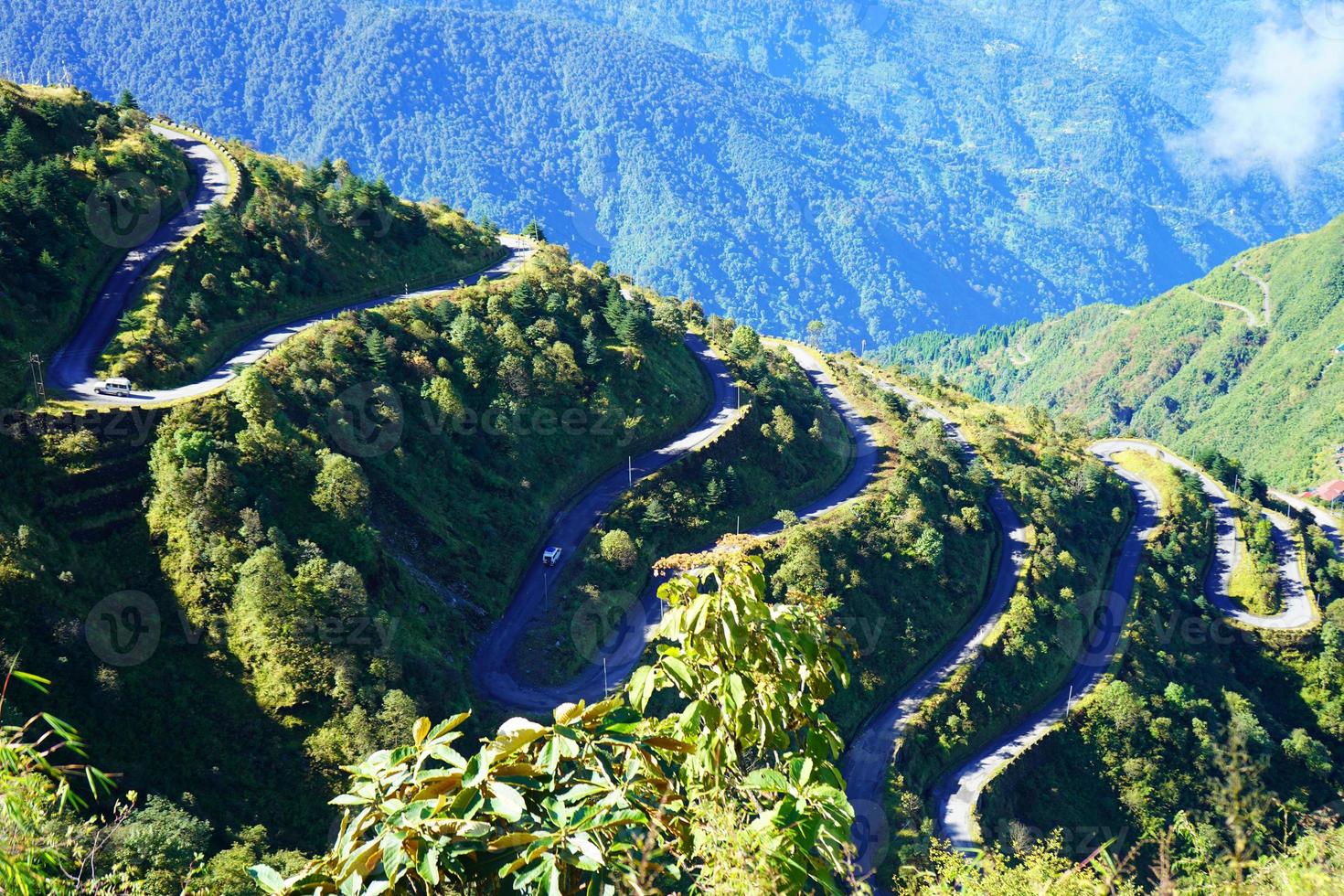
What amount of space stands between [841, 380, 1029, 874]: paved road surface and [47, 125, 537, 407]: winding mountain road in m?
31.5

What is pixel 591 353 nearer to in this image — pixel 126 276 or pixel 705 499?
pixel 705 499

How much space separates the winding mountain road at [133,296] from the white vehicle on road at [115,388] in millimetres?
174

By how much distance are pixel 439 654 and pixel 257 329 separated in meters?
19.5

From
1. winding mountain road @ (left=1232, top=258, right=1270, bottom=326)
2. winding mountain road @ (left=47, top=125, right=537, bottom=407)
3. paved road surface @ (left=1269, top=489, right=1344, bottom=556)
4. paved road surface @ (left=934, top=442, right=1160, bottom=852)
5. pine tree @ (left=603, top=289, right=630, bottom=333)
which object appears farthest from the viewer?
winding mountain road @ (left=1232, top=258, right=1270, bottom=326)

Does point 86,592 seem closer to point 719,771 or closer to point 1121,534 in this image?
point 719,771

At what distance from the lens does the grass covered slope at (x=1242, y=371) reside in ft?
474

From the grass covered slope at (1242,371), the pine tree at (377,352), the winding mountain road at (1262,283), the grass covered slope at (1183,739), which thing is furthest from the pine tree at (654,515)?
the winding mountain road at (1262,283)

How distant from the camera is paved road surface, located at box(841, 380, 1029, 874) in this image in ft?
125

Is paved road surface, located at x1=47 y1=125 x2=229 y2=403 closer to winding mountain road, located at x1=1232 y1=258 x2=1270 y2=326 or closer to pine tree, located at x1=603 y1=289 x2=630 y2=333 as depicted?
pine tree, located at x1=603 y1=289 x2=630 y2=333

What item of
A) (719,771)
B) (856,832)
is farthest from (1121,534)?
(719,771)

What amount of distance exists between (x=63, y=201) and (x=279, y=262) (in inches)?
375

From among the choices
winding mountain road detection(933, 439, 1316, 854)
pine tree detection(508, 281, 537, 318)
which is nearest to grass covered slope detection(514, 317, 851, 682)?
pine tree detection(508, 281, 537, 318)

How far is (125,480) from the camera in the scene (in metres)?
32.5

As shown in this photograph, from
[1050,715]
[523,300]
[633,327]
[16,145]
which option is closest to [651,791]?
[523,300]
